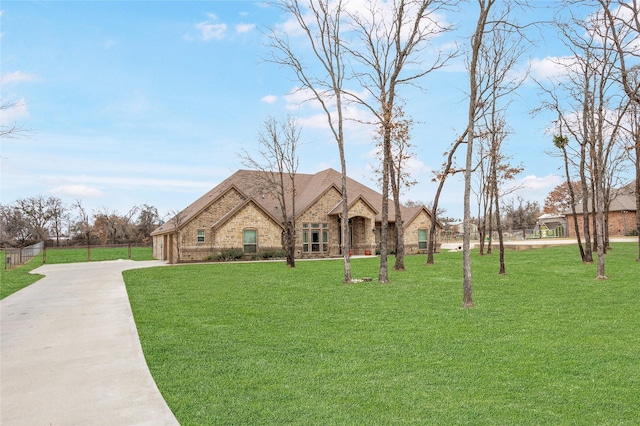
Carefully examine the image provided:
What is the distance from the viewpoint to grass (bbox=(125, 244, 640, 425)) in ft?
16.1

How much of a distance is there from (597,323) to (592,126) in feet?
44.7

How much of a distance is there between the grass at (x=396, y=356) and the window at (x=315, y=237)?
2166 cm

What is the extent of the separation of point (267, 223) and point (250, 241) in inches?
71.8

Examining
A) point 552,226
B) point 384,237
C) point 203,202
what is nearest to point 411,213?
point 203,202

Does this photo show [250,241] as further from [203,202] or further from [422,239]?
[422,239]

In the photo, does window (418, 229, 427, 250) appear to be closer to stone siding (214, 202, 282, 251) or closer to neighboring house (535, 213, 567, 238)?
stone siding (214, 202, 282, 251)

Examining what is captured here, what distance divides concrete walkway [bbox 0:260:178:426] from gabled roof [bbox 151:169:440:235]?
22.1 metres

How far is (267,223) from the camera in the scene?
34.6m

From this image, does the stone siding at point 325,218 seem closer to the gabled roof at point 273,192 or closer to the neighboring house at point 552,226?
the gabled roof at point 273,192

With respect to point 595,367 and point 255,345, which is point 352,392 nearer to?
point 255,345

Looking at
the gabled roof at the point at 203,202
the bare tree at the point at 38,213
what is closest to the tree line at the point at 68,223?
the bare tree at the point at 38,213

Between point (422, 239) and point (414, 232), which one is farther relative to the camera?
point (422, 239)

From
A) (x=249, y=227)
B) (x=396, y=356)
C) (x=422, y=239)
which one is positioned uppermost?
(x=249, y=227)

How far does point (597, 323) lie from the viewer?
9094mm
